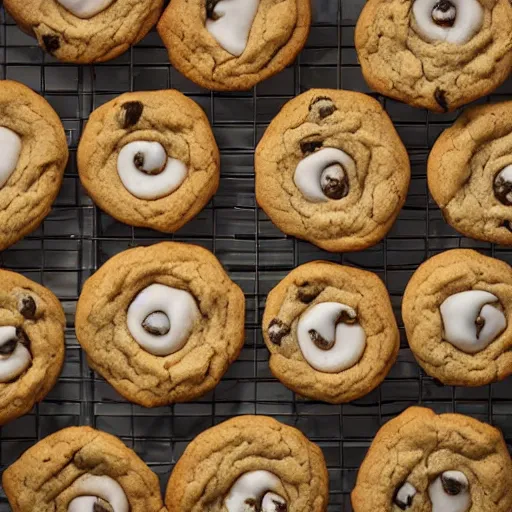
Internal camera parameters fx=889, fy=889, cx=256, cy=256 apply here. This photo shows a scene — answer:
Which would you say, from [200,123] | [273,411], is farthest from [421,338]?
[200,123]

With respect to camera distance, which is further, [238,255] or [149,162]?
[238,255]

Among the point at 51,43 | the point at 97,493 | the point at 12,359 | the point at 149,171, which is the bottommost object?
the point at 97,493

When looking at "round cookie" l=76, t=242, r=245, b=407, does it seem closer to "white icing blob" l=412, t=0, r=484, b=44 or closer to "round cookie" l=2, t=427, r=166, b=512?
"round cookie" l=2, t=427, r=166, b=512

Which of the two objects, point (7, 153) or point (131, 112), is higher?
point (131, 112)

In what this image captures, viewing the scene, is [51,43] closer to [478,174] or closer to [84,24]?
[84,24]

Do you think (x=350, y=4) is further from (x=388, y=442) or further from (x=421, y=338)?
(x=388, y=442)

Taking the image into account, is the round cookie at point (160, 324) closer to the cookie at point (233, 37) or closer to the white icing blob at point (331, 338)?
the white icing blob at point (331, 338)

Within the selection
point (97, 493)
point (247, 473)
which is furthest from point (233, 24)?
point (97, 493)
